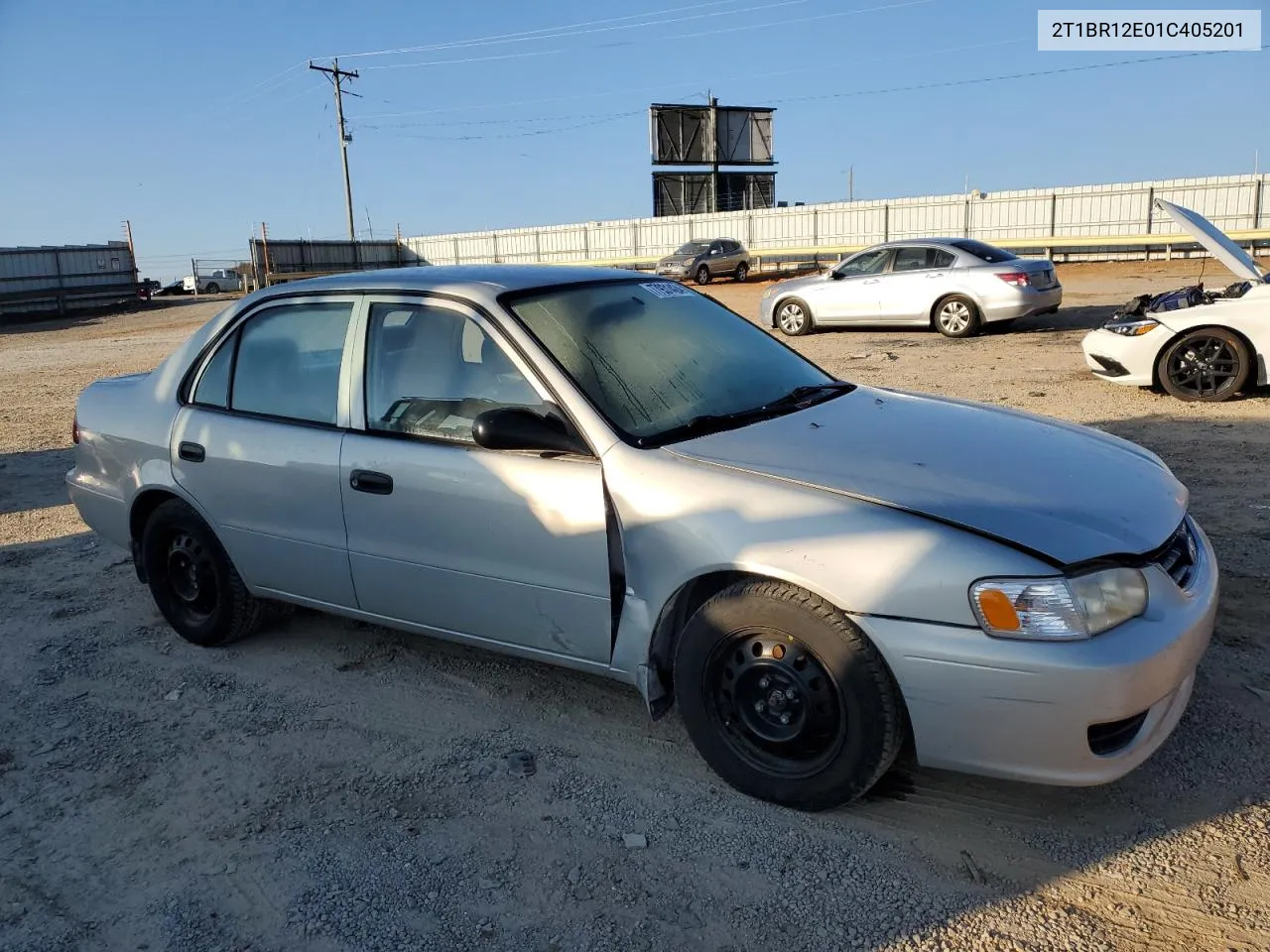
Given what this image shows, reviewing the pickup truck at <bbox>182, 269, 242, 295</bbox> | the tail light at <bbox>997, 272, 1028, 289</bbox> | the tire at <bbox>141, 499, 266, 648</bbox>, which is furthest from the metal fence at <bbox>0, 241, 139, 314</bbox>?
the tire at <bbox>141, 499, 266, 648</bbox>

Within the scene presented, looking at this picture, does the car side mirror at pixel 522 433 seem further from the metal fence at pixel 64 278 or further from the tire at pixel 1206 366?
the metal fence at pixel 64 278

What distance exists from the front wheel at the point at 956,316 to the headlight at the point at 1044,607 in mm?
12728

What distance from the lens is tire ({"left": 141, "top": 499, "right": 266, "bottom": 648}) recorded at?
448 cm

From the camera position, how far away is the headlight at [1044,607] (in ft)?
8.64

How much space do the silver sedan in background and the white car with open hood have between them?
5104 mm

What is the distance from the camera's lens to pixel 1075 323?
16.2 m

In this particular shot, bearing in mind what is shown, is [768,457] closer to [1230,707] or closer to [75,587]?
[1230,707]

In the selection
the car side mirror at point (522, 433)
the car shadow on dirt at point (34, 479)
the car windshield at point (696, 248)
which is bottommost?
the car shadow on dirt at point (34, 479)

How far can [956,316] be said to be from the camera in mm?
14773

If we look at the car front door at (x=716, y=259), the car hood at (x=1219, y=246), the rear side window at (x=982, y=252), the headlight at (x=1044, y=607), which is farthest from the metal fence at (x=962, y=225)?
the headlight at (x=1044, y=607)

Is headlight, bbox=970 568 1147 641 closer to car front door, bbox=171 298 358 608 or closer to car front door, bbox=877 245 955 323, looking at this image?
car front door, bbox=171 298 358 608

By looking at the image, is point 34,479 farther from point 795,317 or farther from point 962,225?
point 962,225

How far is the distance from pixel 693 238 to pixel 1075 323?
25531 mm

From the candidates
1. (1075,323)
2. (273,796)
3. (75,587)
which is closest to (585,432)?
(273,796)
